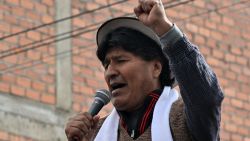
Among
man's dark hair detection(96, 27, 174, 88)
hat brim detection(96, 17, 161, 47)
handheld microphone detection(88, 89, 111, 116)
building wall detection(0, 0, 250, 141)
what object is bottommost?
building wall detection(0, 0, 250, 141)

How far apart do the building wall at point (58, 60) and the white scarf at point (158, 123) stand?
15.6 feet

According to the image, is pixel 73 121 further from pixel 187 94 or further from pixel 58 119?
pixel 58 119

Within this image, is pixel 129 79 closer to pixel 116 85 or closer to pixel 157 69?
pixel 116 85

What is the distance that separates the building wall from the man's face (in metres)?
4.84

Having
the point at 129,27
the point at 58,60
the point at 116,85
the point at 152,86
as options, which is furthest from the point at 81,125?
the point at 58,60

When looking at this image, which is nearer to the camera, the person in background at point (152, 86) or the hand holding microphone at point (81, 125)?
the person in background at point (152, 86)

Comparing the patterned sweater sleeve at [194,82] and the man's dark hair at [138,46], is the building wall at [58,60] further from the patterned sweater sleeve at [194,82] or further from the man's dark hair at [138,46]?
the patterned sweater sleeve at [194,82]

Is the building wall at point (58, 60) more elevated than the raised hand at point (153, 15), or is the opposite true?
the raised hand at point (153, 15)

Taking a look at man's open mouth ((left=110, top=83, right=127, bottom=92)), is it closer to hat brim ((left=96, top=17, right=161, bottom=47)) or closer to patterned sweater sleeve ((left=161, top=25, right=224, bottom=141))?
hat brim ((left=96, top=17, right=161, bottom=47))

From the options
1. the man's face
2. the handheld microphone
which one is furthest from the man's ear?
the handheld microphone

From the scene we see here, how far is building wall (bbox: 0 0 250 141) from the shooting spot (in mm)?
9828

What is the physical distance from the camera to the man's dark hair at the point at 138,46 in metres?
5.00

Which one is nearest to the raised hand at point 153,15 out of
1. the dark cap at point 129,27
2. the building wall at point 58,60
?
the dark cap at point 129,27

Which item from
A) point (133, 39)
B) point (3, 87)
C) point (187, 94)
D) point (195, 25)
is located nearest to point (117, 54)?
point (133, 39)
